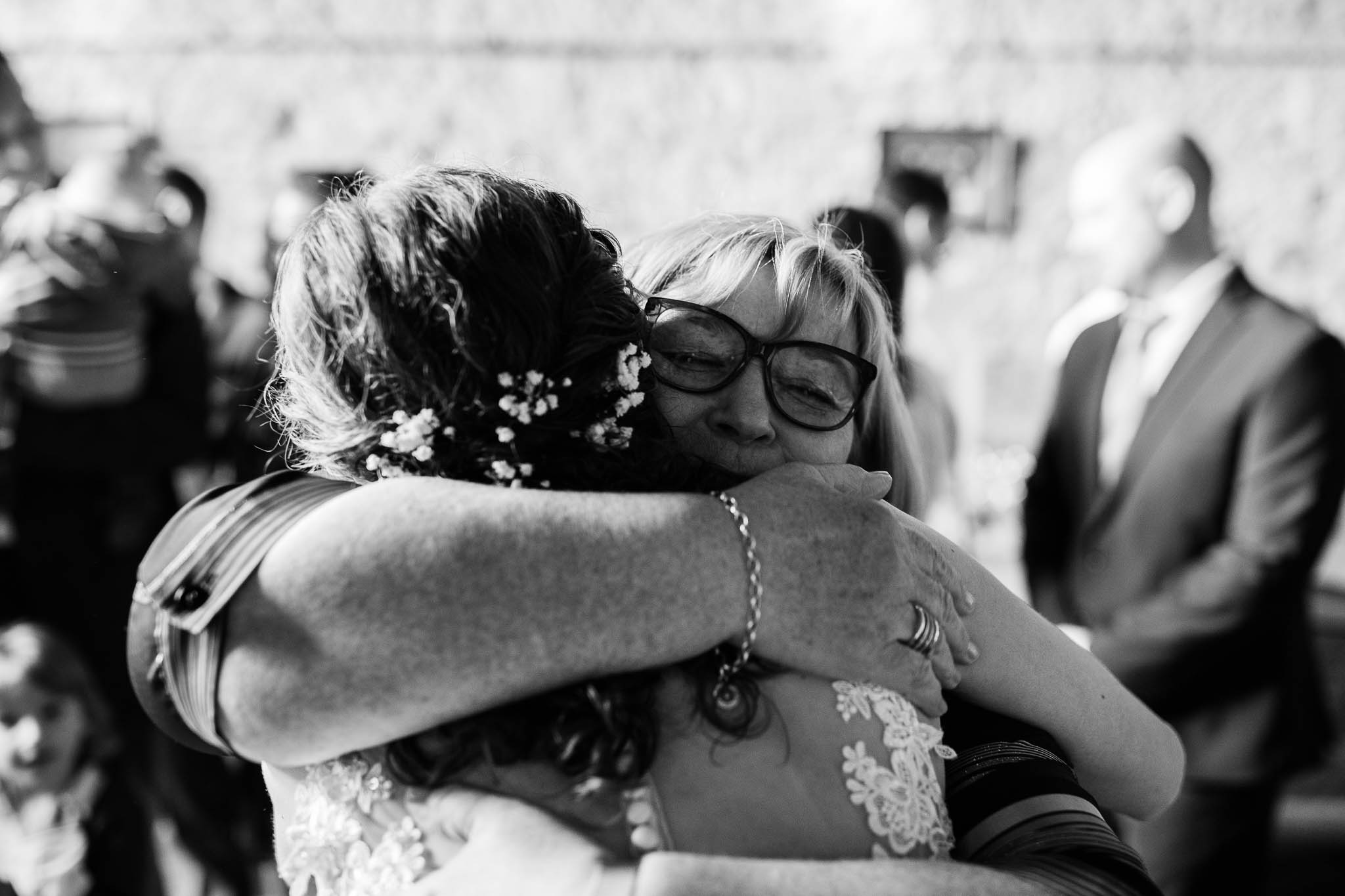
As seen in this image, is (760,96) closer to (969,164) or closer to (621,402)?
(969,164)

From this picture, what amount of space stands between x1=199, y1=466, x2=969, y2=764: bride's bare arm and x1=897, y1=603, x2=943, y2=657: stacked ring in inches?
4.1

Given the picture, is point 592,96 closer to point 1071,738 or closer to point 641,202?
point 641,202

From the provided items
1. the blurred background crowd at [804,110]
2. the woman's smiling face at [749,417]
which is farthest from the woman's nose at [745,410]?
the blurred background crowd at [804,110]

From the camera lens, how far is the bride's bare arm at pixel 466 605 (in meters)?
1.02

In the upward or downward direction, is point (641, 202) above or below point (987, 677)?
below

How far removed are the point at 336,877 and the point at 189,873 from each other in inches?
112

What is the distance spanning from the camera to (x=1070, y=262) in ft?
20.6

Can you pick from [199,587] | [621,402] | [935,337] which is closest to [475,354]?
[621,402]

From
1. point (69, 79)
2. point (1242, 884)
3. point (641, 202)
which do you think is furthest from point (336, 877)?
point (69, 79)

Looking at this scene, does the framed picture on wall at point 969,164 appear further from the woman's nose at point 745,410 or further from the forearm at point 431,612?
the forearm at point 431,612

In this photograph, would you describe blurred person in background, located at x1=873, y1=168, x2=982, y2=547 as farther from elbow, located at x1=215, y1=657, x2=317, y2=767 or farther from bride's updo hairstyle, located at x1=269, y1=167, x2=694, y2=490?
elbow, located at x1=215, y1=657, x2=317, y2=767

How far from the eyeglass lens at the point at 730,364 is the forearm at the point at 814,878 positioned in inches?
23.1

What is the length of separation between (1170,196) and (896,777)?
3.00 meters

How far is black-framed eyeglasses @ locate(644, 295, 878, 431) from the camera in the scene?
1473 mm
